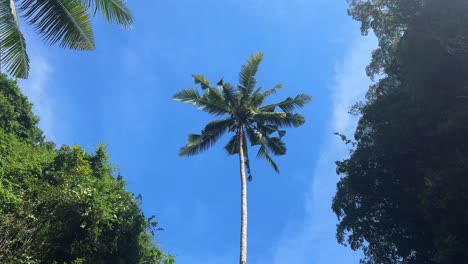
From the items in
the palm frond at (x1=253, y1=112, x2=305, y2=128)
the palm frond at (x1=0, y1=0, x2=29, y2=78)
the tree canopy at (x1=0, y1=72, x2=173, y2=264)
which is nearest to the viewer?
the palm frond at (x1=0, y1=0, x2=29, y2=78)

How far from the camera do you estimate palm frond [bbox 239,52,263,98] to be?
74.9 ft

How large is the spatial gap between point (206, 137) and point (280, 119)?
4.29 m

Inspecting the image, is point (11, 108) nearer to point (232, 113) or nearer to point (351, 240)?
point (232, 113)

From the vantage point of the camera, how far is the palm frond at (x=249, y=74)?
22.8 m

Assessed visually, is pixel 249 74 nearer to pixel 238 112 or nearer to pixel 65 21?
pixel 238 112

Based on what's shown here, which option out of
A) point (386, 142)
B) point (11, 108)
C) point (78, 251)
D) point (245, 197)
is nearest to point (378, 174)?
point (386, 142)

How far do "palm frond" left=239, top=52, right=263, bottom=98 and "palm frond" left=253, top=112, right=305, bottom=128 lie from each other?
5.15 feet

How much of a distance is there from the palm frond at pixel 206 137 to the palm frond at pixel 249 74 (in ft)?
6.36

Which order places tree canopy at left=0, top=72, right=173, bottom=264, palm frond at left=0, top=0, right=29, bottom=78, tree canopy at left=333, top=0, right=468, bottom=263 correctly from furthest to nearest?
tree canopy at left=333, top=0, right=468, bottom=263 < tree canopy at left=0, top=72, right=173, bottom=264 < palm frond at left=0, top=0, right=29, bottom=78

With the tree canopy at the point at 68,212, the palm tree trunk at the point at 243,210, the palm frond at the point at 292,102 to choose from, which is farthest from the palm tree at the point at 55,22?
the palm frond at the point at 292,102

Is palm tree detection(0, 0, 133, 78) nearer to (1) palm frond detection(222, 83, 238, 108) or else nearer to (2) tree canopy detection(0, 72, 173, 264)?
(2) tree canopy detection(0, 72, 173, 264)

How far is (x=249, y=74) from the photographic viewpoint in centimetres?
2288

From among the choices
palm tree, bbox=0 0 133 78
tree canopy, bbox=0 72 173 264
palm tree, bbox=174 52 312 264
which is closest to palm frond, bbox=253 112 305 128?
palm tree, bbox=174 52 312 264

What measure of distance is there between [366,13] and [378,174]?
31.9 ft
